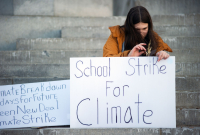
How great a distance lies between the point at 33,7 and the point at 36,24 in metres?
0.79

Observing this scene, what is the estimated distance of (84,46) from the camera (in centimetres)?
395

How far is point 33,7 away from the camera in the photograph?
527 cm

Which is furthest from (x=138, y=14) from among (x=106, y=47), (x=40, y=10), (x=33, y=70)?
(x=40, y=10)

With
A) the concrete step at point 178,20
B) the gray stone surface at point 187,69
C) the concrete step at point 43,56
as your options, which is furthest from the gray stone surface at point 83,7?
the gray stone surface at point 187,69

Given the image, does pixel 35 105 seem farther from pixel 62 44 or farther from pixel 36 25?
pixel 36 25

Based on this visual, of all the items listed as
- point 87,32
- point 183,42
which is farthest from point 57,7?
point 183,42

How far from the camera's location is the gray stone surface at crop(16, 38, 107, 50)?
155 inches

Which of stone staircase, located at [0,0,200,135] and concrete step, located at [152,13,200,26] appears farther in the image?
concrete step, located at [152,13,200,26]

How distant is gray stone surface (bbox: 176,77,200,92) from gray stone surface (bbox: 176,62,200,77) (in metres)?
0.32

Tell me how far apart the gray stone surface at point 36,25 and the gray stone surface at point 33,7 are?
2.16 feet

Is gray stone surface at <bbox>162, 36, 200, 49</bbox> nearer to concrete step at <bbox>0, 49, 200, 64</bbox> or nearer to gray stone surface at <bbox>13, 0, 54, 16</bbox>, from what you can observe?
concrete step at <bbox>0, 49, 200, 64</bbox>

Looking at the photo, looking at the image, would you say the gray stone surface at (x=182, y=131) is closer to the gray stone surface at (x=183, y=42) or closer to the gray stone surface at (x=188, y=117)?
the gray stone surface at (x=188, y=117)

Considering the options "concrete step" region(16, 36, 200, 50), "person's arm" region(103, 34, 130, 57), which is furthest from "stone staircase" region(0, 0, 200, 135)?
"person's arm" region(103, 34, 130, 57)

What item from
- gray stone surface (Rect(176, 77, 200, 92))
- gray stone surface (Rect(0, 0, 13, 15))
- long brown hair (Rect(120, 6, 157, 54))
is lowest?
gray stone surface (Rect(176, 77, 200, 92))
